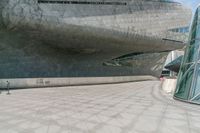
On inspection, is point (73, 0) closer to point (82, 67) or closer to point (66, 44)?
point (66, 44)

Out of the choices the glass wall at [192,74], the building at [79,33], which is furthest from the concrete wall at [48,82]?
the glass wall at [192,74]

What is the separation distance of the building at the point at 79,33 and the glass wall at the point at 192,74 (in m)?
14.4

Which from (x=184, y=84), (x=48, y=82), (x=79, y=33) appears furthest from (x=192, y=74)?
(x=79, y=33)

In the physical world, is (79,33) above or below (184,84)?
above

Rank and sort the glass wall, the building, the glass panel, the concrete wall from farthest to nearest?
the building
the concrete wall
the glass panel
the glass wall

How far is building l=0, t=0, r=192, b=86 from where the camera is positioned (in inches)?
872

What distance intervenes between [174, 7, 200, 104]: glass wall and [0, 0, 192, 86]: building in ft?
47.3

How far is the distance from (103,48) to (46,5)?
1016cm

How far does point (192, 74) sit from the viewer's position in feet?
36.7

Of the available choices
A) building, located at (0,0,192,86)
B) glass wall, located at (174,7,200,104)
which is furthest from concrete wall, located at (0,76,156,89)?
glass wall, located at (174,7,200,104)

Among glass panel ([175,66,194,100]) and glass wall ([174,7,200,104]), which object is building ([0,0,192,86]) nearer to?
glass wall ([174,7,200,104])

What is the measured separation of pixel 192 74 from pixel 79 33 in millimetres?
15975

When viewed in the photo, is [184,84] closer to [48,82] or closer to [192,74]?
[192,74]

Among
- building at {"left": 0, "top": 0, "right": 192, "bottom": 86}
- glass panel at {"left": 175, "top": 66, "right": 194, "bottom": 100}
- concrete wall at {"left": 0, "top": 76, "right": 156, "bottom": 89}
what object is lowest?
concrete wall at {"left": 0, "top": 76, "right": 156, "bottom": 89}
